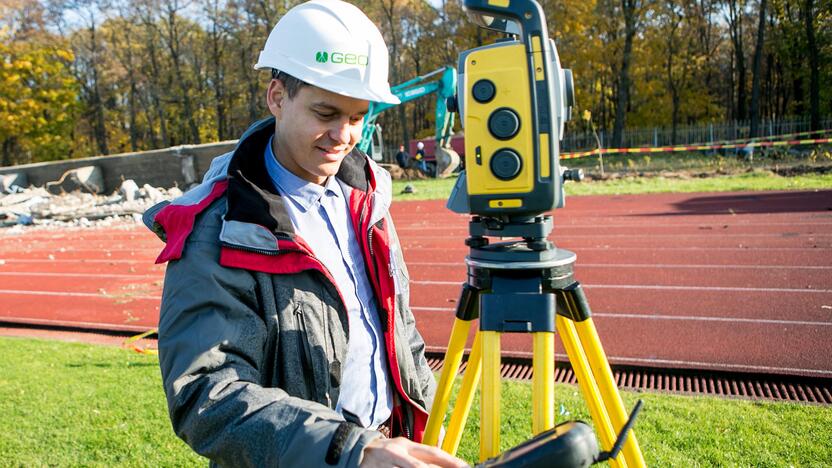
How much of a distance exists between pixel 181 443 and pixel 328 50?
2.67 meters

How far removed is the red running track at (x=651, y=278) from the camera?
179 inches

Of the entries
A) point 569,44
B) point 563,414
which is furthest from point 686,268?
point 569,44

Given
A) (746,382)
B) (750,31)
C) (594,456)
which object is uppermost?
(750,31)

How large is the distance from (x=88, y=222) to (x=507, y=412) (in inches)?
506

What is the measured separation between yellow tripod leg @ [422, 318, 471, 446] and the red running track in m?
3.10

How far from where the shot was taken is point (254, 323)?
46.5 inches

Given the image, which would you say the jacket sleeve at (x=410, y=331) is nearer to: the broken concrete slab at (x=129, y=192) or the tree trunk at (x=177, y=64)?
the broken concrete slab at (x=129, y=192)

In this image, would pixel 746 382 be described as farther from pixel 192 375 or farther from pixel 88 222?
pixel 88 222

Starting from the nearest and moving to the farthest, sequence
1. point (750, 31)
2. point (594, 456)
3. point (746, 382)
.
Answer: point (594, 456) → point (746, 382) → point (750, 31)

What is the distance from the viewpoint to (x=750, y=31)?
109 feet

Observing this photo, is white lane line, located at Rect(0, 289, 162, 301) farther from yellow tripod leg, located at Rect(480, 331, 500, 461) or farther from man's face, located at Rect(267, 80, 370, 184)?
yellow tripod leg, located at Rect(480, 331, 500, 461)

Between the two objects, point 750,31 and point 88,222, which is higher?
point 750,31

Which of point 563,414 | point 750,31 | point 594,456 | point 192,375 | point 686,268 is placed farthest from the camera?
point 750,31

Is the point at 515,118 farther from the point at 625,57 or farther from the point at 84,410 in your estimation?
the point at 625,57
